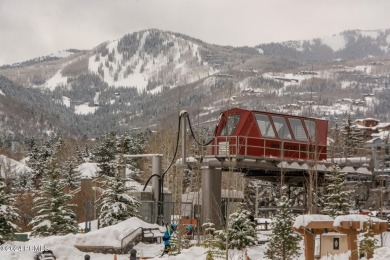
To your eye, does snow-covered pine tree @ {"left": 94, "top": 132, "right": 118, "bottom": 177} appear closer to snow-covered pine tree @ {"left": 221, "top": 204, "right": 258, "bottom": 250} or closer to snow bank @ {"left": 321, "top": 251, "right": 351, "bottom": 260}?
snow-covered pine tree @ {"left": 221, "top": 204, "right": 258, "bottom": 250}

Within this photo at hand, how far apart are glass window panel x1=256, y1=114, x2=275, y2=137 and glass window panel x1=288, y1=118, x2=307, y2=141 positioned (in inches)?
55.9

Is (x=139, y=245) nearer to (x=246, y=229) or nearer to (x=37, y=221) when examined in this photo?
(x=246, y=229)

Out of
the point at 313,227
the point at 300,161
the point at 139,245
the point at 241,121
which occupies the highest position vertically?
the point at 241,121

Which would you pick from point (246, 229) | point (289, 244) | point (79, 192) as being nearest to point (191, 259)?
point (289, 244)

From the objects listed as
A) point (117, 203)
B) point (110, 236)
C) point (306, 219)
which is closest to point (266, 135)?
point (117, 203)

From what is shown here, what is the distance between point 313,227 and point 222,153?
47.5 feet

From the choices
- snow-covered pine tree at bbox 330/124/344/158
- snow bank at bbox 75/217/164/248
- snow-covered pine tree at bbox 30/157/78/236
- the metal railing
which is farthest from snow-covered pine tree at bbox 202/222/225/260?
snow-covered pine tree at bbox 30/157/78/236

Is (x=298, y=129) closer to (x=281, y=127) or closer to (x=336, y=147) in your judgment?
(x=281, y=127)

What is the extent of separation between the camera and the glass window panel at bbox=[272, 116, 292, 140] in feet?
115

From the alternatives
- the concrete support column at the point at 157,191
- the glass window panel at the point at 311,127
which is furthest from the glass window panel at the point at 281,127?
the concrete support column at the point at 157,191

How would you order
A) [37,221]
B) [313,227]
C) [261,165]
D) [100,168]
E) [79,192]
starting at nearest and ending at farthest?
[313,227]
[261,165]
[37,221]
[79,192]
[100,168]

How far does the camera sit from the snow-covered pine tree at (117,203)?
3369cm

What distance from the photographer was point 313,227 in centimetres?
1938

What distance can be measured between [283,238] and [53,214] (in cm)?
1676
